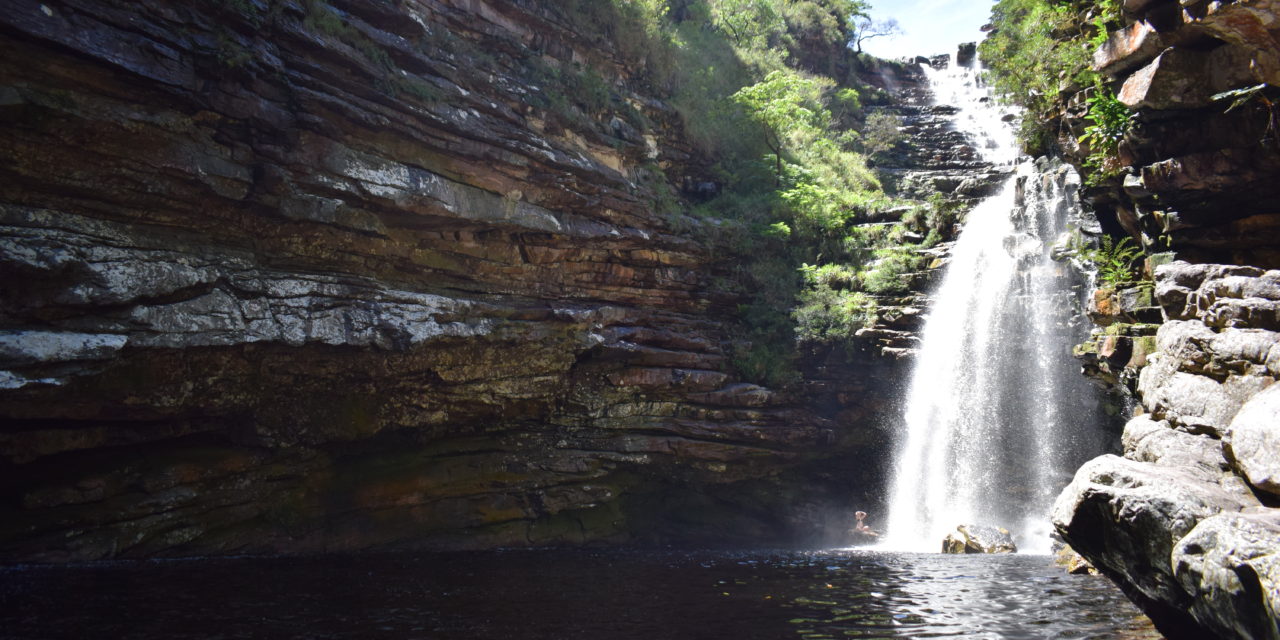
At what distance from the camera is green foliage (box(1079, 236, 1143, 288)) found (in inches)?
597

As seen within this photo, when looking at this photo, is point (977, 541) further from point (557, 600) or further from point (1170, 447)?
point (557, 600)

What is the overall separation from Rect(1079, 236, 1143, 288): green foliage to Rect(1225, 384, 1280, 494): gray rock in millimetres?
9461

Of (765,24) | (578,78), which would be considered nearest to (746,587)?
(578,78)

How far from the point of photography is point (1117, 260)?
1549 cm

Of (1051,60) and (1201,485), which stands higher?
(1051,60)

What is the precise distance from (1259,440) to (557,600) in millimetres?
8216

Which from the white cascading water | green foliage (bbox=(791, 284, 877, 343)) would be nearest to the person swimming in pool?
the white cascading water

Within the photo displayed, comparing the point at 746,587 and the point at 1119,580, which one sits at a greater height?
the point at 1119,580

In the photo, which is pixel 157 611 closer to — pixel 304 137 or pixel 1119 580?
pixel 304 137

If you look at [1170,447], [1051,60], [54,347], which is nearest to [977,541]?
[1170,447]

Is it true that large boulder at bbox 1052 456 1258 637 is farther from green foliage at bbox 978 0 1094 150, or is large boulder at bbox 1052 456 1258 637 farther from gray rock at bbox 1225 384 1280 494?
green foliage at bbox 978 0 1094 150

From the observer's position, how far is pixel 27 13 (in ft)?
33.9

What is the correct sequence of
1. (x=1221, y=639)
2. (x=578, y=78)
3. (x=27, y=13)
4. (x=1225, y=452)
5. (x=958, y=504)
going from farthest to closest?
(x=578, y=78), (x=958, y=504), (x=27, y=13), (x=1225, y=452), (x=1221, y=639)

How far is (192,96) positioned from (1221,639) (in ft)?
→ 52.7
